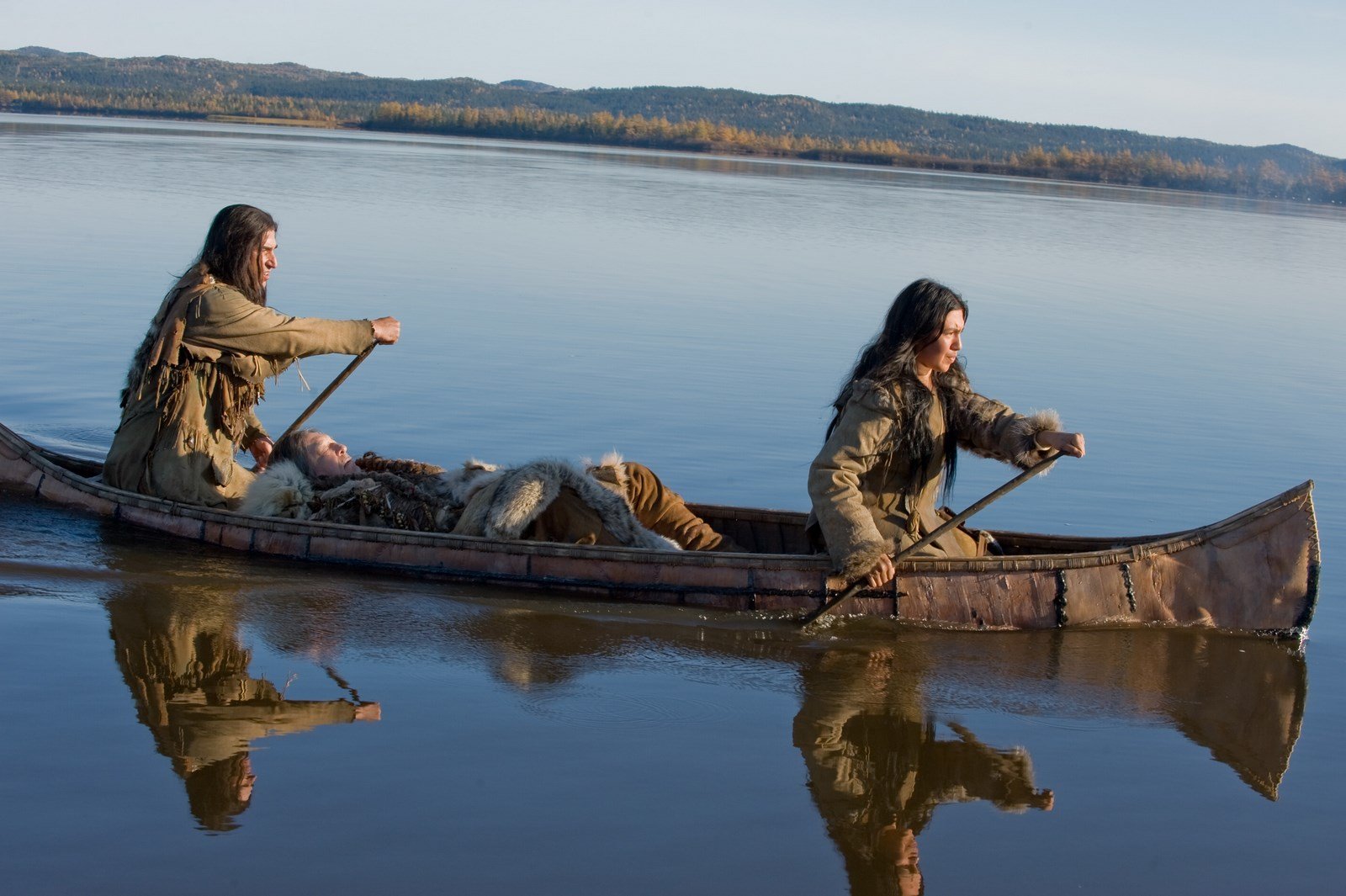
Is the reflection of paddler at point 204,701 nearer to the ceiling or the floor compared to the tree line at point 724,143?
nearer to the floor

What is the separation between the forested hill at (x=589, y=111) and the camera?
84688 millimetres

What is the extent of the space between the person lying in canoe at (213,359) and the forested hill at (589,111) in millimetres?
68945

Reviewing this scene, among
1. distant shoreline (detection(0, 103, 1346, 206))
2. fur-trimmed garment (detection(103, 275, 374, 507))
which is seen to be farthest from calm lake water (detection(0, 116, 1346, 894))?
distant shoreline (detection(0, 103, 1346, 206))

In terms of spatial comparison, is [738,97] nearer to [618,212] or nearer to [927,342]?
[618,212]

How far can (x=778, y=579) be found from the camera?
22.2 ft

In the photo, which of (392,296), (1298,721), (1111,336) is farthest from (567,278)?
(1298,721)

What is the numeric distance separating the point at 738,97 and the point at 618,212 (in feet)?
346

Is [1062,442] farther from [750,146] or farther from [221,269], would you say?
[750,146]

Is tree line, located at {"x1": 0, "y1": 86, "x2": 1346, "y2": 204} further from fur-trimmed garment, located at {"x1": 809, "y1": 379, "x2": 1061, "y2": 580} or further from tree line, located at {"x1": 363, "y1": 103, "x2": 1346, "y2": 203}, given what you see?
fur-trimmed garment, located at {"x1": 809, "y1": 379, "x2": 1061, "y2": 580}

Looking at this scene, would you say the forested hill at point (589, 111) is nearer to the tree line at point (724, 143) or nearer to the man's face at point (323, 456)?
the tree line at point (724, 143)

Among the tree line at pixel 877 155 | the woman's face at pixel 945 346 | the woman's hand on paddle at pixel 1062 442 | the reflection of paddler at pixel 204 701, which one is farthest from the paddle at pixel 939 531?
the tree line at pixel 877 155

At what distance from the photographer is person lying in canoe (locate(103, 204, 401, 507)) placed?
7.38m

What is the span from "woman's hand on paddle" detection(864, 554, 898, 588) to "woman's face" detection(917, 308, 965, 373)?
866 millimetres

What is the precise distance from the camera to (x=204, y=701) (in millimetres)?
5527
